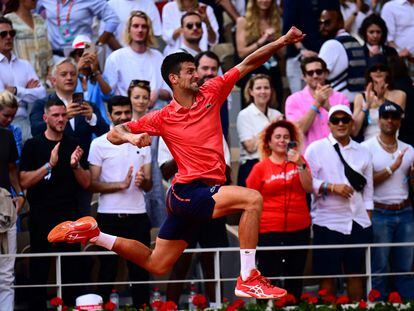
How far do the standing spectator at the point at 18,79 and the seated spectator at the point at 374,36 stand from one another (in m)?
4.49

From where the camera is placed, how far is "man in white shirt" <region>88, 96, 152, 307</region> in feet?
44.9

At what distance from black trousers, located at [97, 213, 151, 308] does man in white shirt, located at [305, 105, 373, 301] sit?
79.0 inches

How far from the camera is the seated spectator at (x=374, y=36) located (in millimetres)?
16375

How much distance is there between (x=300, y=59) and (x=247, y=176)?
242 cm

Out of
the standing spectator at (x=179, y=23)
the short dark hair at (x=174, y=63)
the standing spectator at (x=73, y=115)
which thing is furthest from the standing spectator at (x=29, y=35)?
the short dark hair at (x=174, y=63)

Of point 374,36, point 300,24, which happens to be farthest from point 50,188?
point 374,36

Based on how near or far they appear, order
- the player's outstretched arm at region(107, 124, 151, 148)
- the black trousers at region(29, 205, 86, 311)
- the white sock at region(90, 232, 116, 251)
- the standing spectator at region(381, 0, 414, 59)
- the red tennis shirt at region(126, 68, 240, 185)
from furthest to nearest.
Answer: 1. the standing spectator at region(381, 0, 414, 59)
2. the black trousers at region(29, 205, 86, 311)
3. the white sock at region(90, 232, 116, 251)
4. the red tennis shirt at region(126, 68, 240, 185)
5. the player's outstretched arm at region(107, 124, 151, 148)

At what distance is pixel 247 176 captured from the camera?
14867 mm

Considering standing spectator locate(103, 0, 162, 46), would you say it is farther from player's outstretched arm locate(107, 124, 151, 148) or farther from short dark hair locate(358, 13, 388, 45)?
player's outstretched arm locate(107, 124, 151, 148)

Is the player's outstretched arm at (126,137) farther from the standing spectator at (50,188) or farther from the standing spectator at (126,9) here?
the standing spectator at (126,9)

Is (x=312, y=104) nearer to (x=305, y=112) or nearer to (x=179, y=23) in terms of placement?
(x=305, y=112)

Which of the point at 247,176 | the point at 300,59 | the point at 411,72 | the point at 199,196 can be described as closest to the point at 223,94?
the point at 199,196

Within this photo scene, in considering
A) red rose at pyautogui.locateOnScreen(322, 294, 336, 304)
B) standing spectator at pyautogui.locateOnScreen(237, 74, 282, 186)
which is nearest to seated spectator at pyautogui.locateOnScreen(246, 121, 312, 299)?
red rose at pyautogui.locateOnScreen(322, 294, 336, 304)

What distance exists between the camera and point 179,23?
55.1 feet
